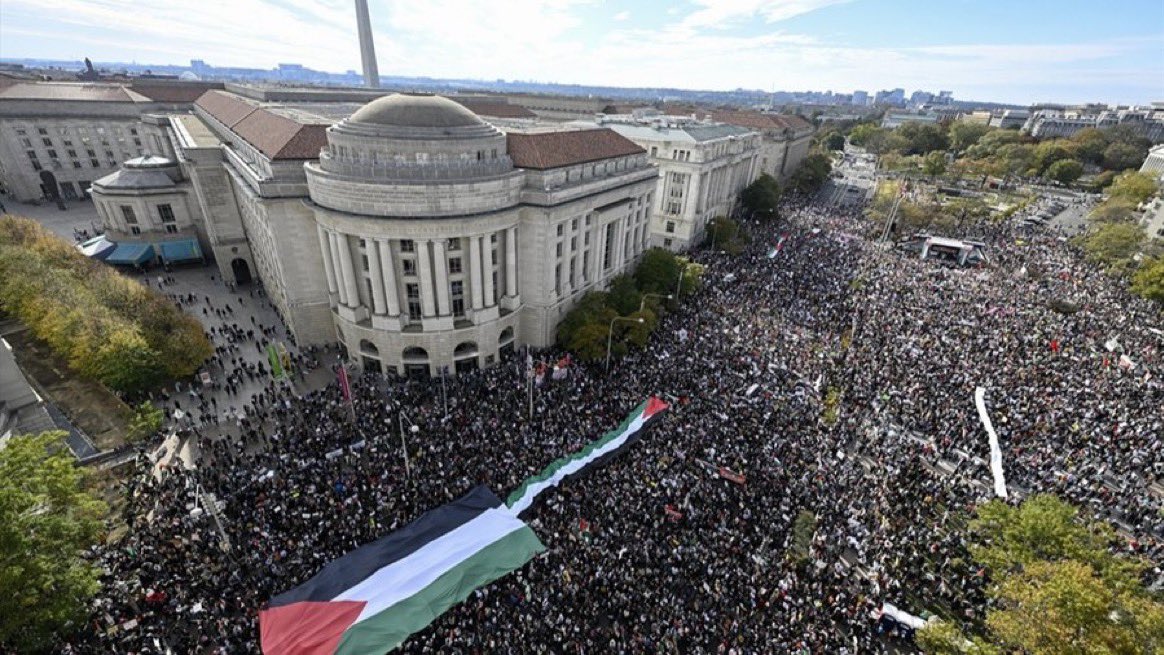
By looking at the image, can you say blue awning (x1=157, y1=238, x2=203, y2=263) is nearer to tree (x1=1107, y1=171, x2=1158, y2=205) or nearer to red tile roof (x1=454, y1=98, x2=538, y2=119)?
red tile roof (x1=454, y1=98, x2=538, y2=119)

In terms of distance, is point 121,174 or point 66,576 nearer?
point 66,576

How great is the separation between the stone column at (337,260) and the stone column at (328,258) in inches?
10.7

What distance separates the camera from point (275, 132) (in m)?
50.6

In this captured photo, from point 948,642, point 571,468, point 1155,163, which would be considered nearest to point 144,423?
point 571,468

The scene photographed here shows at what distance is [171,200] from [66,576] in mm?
62530

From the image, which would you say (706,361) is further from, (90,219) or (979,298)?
(90,219)

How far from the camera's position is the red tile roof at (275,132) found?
1786 inches

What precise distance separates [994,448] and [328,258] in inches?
2222

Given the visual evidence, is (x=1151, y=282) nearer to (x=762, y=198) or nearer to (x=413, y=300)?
(x=762, y=198)

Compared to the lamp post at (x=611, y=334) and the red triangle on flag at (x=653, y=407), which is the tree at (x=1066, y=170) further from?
the red triangle on flag at (x=653, y=407)

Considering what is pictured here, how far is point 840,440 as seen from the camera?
38781 mm

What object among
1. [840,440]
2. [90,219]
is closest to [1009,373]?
[840,440]

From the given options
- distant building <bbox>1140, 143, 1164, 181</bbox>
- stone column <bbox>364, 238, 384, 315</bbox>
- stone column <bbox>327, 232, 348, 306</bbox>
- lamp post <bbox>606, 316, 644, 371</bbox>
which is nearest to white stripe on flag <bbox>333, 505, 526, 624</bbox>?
lamp post <bbox>606, 316, 644, 371</bbox>

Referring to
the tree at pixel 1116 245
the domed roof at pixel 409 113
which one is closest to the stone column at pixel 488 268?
the domed roof at pixel 409 113
